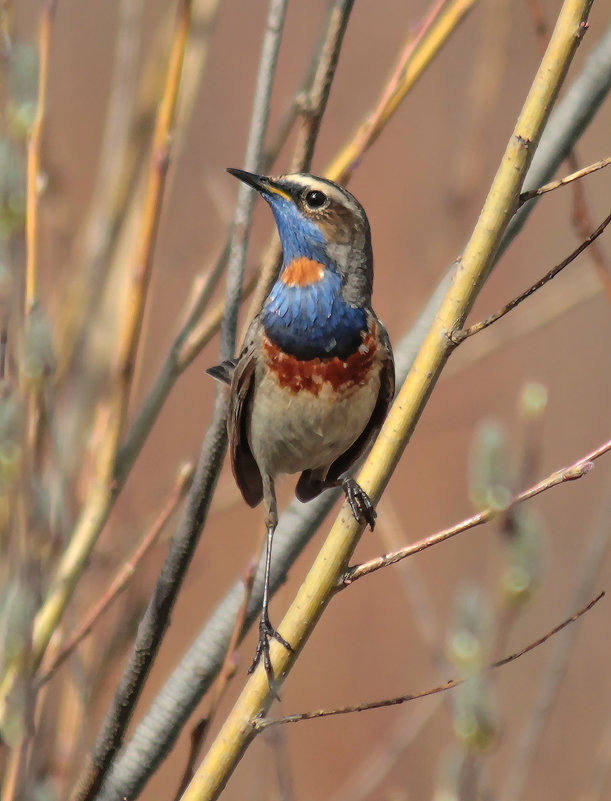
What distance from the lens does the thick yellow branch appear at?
59.2 inches

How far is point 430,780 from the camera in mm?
4848

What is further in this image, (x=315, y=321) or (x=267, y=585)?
(x=315, y=321)

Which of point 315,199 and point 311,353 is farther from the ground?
point 315,199

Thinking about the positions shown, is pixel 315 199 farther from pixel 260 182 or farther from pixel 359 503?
pixel 359 503

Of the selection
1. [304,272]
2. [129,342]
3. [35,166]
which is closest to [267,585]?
[129,342]

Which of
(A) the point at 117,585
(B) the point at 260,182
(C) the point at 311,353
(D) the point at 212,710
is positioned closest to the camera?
(D) the point at 212,710

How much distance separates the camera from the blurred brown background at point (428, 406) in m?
4.99

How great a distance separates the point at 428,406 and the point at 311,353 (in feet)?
10.0

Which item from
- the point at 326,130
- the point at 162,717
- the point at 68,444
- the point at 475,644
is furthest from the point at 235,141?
the point at 475,644

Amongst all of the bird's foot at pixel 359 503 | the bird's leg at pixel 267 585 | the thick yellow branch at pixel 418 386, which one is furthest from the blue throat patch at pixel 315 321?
the thick yellow branch at pixel 418 386

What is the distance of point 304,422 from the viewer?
248cm

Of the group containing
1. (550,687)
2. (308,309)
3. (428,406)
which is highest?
(428,406)

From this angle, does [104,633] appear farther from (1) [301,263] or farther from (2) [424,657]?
(2) [424,657]

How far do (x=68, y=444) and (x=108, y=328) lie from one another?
0.32 m
